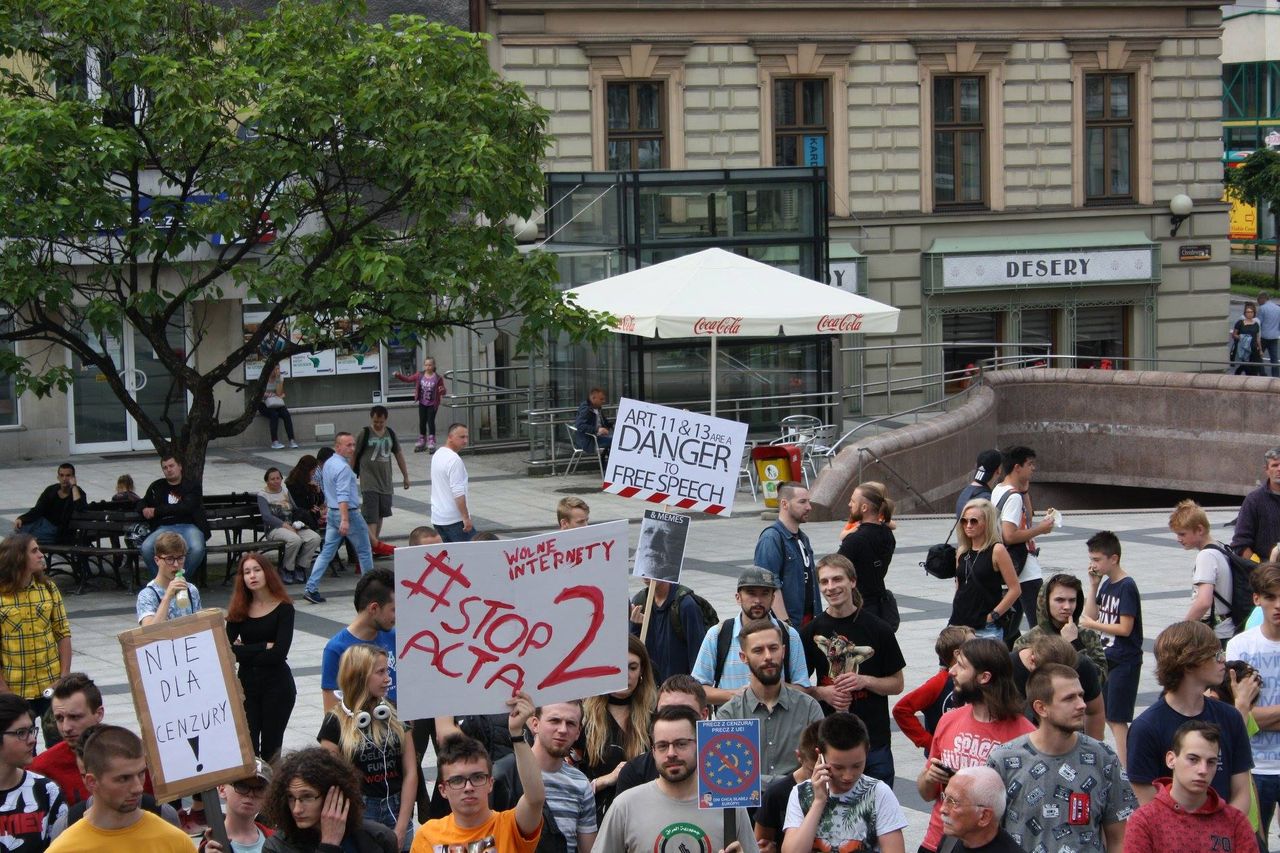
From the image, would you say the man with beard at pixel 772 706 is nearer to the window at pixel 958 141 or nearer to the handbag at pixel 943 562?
the handbag at pixel 943 562

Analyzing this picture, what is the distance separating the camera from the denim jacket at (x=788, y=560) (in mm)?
10703

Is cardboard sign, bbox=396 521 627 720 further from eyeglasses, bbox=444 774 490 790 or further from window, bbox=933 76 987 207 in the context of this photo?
window, bbox=933 76 987 207

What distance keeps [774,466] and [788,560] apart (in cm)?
1189

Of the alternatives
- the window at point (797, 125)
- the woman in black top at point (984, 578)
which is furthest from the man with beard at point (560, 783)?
the window at point (797, 125)

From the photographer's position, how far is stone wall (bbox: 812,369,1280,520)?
27.4 m

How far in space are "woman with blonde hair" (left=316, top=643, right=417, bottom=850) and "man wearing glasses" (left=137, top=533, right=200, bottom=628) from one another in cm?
264

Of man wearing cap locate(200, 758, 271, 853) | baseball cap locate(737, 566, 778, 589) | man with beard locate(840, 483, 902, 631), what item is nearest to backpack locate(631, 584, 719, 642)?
baseball cap locate(737, 566, 778, 589)

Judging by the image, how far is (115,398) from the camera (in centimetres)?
2906

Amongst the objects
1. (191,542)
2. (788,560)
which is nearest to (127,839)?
(788,560)

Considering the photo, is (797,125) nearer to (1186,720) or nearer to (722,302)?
(722,302)

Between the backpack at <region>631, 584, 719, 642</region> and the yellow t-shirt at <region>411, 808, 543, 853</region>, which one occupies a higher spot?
the backpack at <region>631, 584, 719, 642</region>

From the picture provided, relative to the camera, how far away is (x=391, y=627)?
8.57 metres

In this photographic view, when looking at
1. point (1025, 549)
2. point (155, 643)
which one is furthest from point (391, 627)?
point (1025, 549)

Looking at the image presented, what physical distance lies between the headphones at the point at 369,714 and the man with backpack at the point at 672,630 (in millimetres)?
2181
